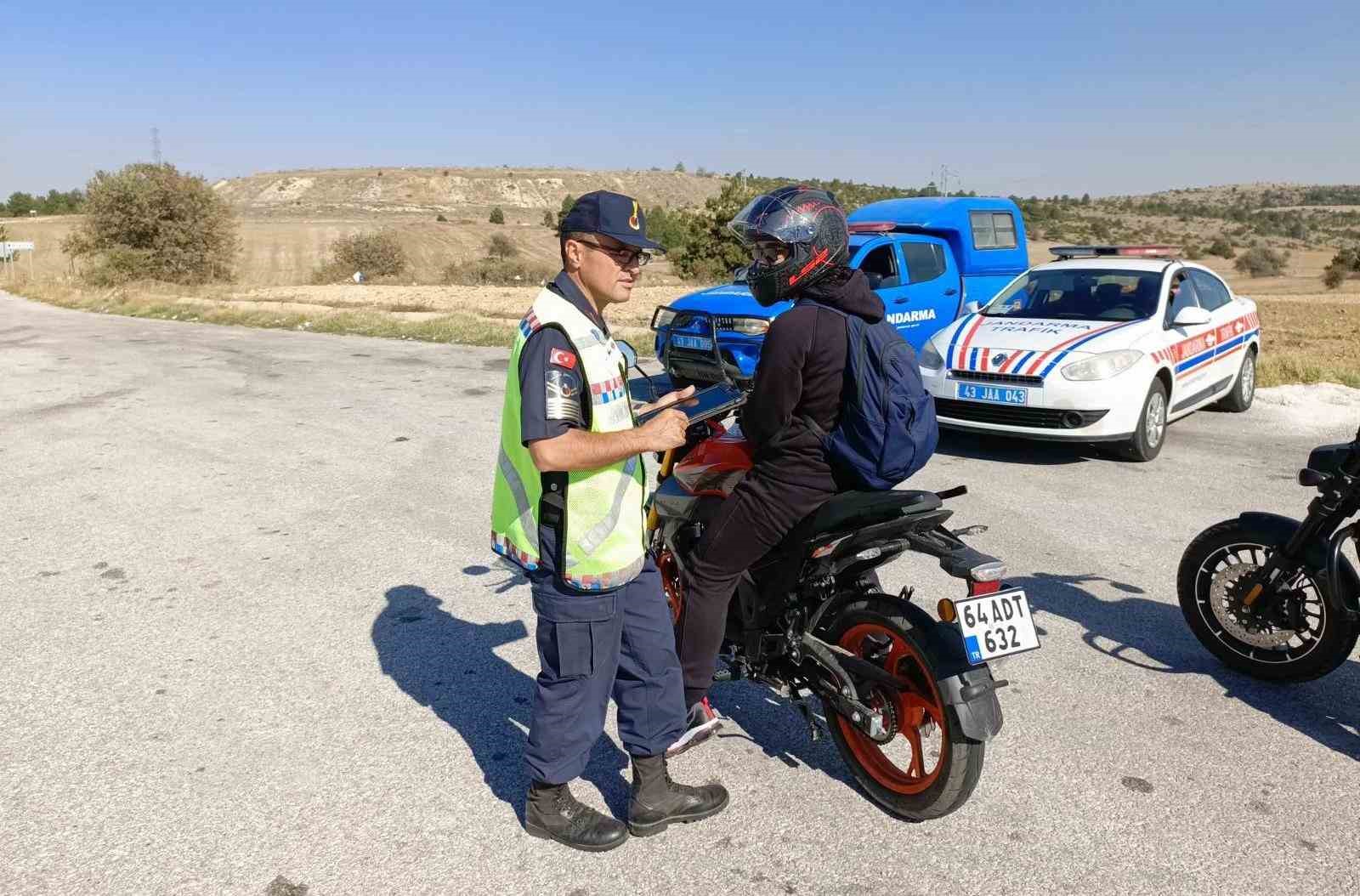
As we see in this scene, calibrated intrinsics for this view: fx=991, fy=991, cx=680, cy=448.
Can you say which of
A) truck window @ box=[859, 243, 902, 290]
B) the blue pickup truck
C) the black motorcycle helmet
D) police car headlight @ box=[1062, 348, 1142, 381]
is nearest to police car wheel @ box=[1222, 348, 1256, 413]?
police car headlight @ box=[1062, 348, 1142, 381]

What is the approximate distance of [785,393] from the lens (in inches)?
115

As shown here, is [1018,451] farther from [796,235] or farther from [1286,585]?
A: [796,235]

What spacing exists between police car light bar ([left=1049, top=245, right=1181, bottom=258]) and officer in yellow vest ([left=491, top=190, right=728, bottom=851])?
784cm

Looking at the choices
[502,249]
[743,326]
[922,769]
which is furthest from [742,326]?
[502,249]

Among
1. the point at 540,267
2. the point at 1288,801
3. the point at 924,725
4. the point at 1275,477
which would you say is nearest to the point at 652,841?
the point at 924,725

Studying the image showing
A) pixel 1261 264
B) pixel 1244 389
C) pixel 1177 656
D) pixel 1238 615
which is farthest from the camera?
pixel 1261 264

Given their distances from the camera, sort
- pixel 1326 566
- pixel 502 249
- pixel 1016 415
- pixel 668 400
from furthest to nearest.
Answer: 1. pixel 502 249
2. pixel 1016 415
3. pixel 1326 566
4. pixel 668 400

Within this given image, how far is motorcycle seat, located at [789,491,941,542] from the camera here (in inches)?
113

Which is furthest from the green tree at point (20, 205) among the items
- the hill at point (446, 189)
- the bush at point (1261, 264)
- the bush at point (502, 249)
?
the bush at point (1261, 264)

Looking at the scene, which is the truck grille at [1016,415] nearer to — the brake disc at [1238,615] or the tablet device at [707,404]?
the brake disc at [1238,615]

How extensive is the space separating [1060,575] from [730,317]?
499cm

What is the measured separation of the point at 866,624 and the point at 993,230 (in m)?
10.9

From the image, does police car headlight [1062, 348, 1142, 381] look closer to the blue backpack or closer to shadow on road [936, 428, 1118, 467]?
shadow on road [936, 428, 1118, 467]

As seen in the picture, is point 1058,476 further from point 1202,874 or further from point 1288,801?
point 1202,874
